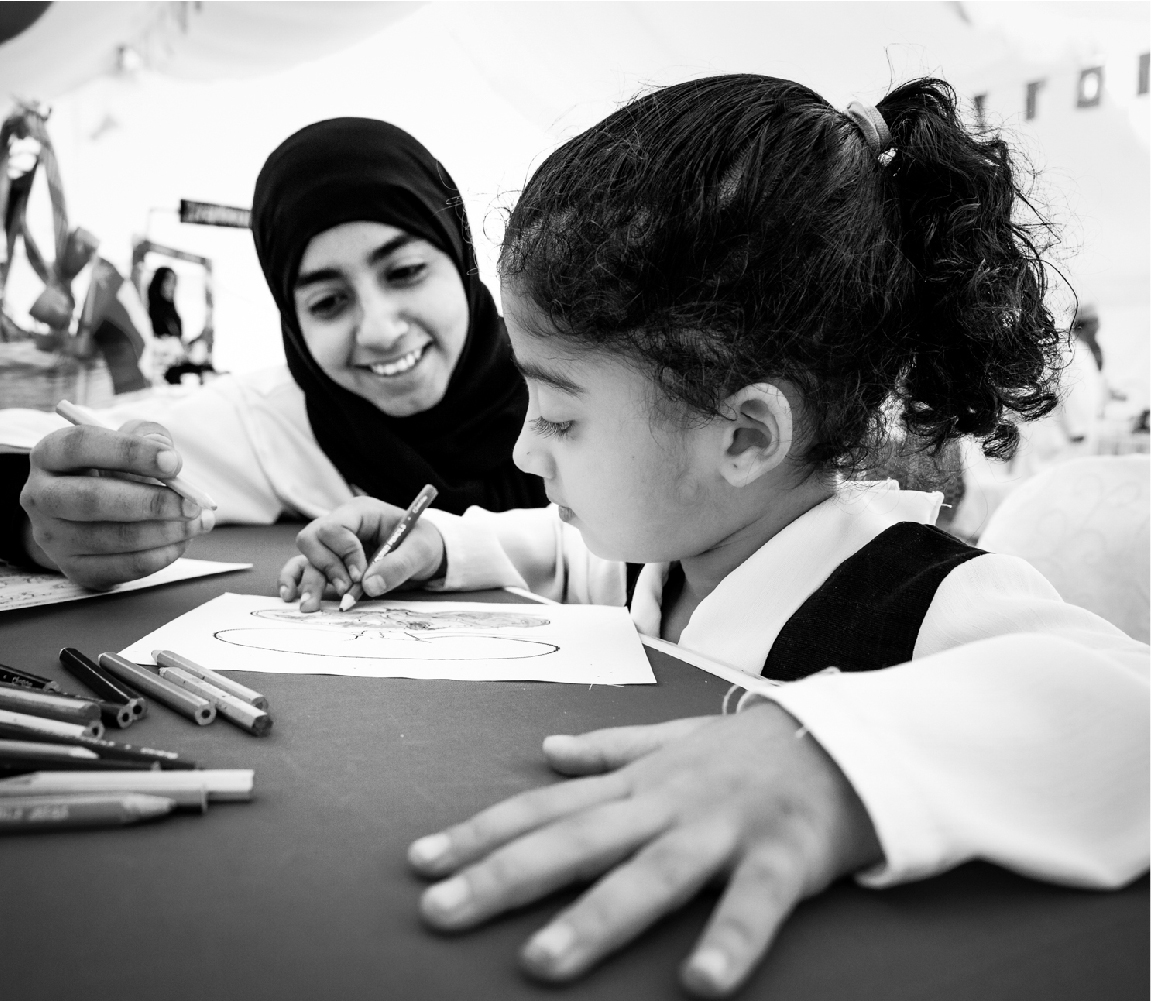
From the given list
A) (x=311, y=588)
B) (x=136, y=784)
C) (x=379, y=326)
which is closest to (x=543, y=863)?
(x=136, y=784)

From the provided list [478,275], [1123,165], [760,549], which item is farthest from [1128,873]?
[1123,165]

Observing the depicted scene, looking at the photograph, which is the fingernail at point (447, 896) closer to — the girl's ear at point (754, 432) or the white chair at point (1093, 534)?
the girl's ear at point (754, 432)

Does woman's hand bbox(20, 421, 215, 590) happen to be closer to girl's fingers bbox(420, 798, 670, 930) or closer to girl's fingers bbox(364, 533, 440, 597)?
girl's fingers bbox(364, 533, 440, 597)

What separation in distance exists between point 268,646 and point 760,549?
1.06 feet

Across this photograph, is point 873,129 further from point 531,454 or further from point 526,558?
point 526,558

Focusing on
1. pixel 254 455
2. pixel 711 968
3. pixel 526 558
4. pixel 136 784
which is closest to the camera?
pixel 711 968

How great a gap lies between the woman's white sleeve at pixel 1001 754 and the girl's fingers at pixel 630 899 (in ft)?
0.18

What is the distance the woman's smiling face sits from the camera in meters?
1.18

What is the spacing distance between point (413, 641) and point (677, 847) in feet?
1.21

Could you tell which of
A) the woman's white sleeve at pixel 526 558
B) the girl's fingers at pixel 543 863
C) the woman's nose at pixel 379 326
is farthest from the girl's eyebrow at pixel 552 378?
the woman's nose at pixel 379 326

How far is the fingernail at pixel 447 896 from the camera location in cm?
26

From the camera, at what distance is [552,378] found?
2.08 ft

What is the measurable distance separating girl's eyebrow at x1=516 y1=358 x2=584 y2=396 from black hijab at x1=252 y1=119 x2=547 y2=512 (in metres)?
0.60

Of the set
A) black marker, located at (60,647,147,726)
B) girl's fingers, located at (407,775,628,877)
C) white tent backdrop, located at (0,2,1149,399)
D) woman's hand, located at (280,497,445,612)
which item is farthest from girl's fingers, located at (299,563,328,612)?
white tent backdrop, located at (0,2,1149,399)
